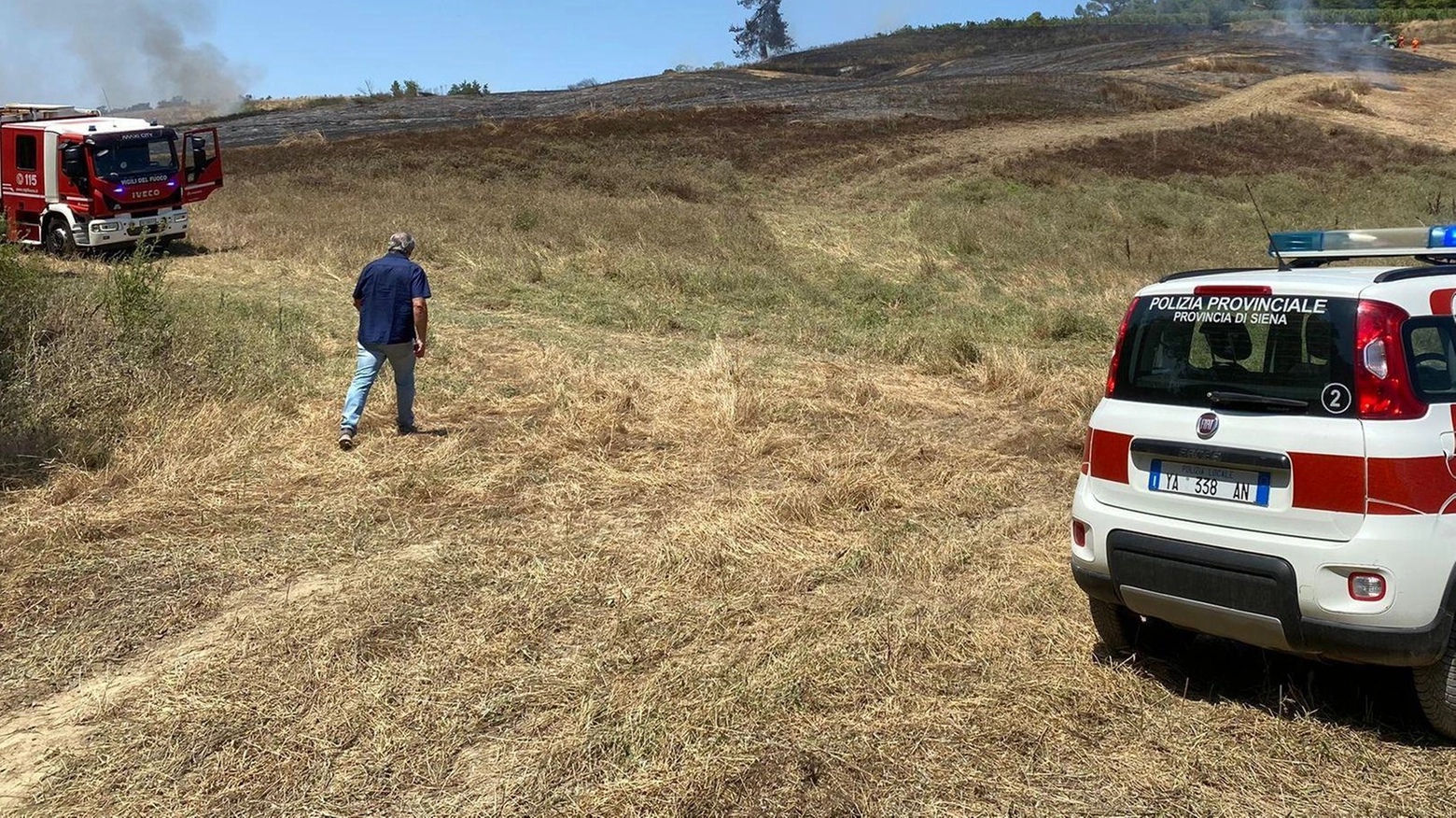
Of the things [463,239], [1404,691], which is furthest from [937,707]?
[463,239]

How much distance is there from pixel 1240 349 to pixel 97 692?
4.80 m

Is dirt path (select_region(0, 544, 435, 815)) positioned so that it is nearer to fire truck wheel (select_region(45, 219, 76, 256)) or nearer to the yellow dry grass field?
the yellow dry grass field

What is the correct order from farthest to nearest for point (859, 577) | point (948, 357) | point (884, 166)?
point (884, 166)
point (948, 357)
point (859, 577)

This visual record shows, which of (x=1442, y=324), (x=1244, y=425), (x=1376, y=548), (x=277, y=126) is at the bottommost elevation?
(x=1376, y=548)

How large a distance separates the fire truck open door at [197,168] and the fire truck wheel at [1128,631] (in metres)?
18.6

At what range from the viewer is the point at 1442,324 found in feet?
13.5

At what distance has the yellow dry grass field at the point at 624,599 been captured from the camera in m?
3.89

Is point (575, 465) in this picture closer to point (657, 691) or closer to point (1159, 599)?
point (657, 691)

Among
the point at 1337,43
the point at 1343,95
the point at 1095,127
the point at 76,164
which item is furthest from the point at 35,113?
the point at 1337,43

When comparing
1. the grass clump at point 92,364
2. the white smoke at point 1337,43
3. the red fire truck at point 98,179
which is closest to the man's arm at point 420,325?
the grass clump at point 92,364

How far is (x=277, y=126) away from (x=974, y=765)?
40983mm

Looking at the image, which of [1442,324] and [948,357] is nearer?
[1442,324]

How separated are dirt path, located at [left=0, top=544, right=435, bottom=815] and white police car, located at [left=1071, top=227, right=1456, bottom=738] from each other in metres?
3.78

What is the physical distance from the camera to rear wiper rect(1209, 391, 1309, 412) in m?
4.01
